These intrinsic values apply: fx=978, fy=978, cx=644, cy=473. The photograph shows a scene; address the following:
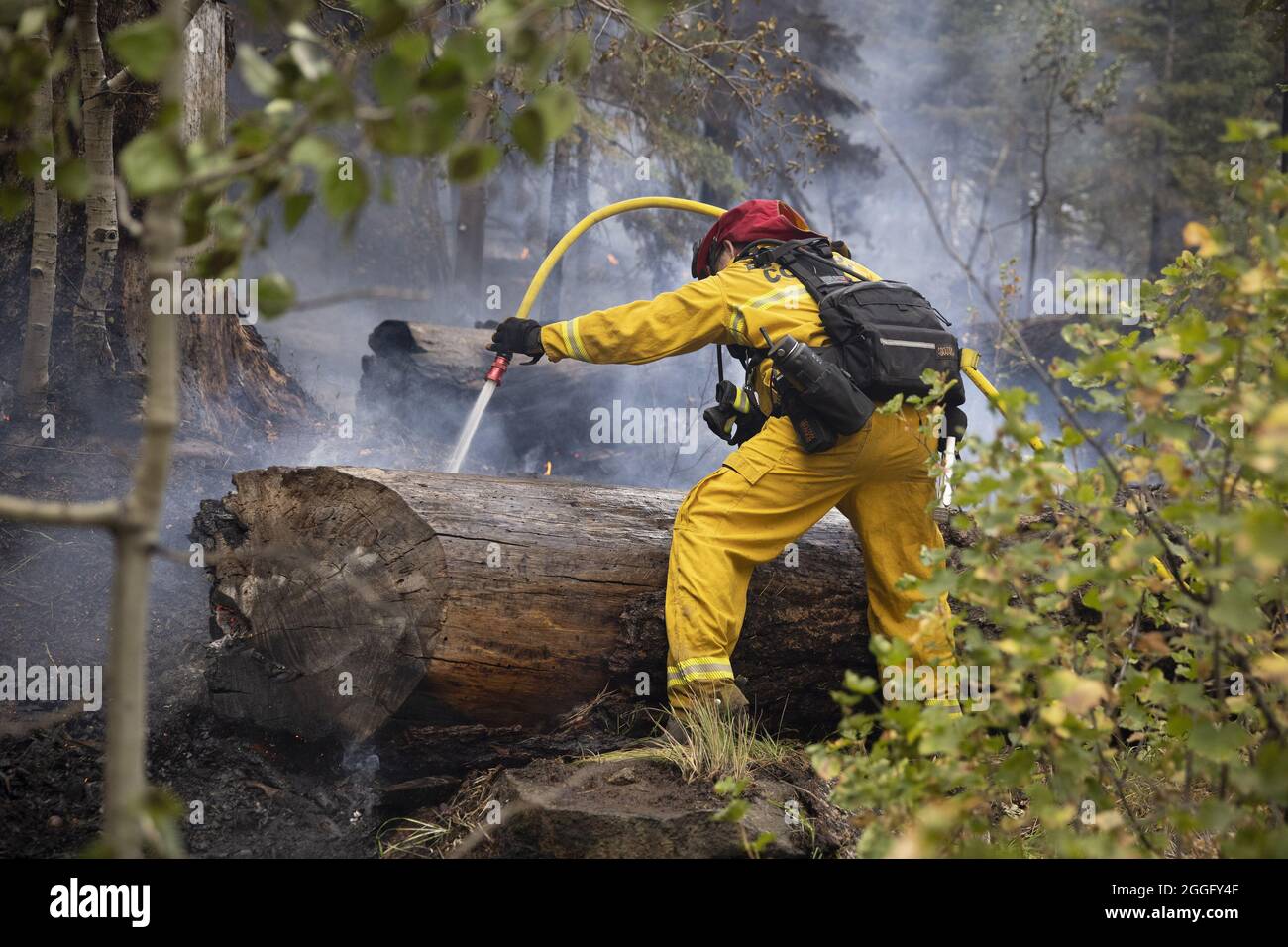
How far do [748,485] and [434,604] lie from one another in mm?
1270

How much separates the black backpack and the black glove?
39.1 inches

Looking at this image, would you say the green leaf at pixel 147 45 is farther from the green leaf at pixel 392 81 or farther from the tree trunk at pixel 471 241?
the tree trunk at pixel 471 241

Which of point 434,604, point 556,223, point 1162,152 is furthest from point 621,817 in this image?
point 1162,152

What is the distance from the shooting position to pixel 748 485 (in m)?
3.80

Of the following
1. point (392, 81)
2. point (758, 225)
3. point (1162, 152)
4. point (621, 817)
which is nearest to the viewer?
point (392, 81)

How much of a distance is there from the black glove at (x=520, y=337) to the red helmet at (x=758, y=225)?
855 mm

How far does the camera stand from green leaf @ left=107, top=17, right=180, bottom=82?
119 cm

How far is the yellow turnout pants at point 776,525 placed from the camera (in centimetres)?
360

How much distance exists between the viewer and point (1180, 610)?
2428 millimetres

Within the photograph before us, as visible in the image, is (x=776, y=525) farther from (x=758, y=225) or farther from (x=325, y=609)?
(x=325, y=609)

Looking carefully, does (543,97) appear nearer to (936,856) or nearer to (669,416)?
(936,856)

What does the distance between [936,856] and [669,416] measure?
279 inches

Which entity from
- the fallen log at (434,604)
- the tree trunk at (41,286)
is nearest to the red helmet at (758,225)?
the fallen log at (434,604)

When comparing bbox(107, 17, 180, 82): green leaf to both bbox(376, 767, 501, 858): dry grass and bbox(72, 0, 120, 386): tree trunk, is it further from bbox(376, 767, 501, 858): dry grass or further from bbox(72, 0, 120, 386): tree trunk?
bbox(72, 0, 120, 386): tree trunk
